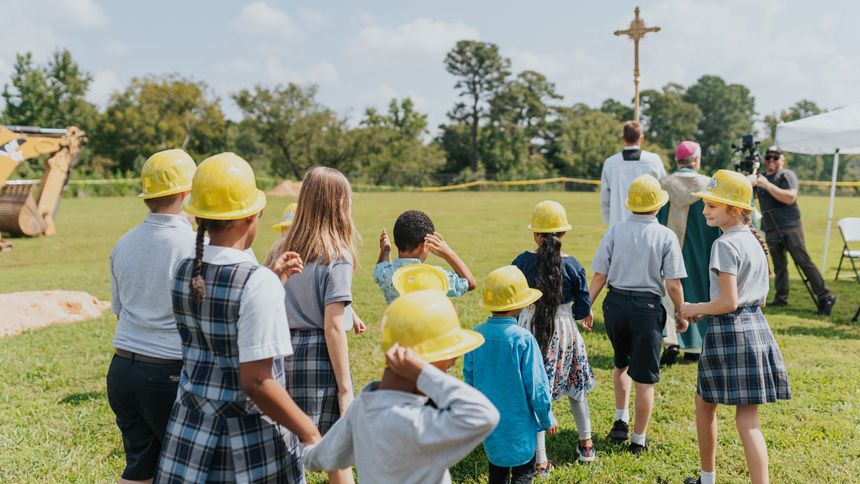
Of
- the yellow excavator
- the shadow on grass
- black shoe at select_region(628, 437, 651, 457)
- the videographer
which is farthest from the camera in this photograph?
the yellow excavator

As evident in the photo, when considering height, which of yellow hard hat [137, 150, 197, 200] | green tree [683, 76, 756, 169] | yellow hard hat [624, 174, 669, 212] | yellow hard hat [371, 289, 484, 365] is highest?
green tree [683, 76, 756, 169]

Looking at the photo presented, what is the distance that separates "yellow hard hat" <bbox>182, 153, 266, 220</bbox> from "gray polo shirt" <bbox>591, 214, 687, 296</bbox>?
8.86ft

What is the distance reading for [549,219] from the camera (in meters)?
3.70

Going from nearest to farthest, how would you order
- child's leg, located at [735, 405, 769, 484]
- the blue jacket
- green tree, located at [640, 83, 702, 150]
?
the blue jacket < child's leg, located at [735, 405, 769, 484] < green tree, located at [640, 83, 702, 150]

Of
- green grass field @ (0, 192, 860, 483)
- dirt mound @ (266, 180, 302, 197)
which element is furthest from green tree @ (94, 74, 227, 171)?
green grass field @ (0, 192, 860, 483)

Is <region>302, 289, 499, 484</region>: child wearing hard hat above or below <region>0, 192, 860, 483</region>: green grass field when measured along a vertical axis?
above

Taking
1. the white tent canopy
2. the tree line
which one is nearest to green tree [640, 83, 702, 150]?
the tree line

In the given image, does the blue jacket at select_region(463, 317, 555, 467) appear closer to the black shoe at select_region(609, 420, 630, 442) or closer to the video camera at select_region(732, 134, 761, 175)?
the black shoe at select_region(609, 420, 630, 442)

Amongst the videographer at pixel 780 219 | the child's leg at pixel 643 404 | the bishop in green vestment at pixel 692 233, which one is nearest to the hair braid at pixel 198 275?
the child's leg at pixel 643 404

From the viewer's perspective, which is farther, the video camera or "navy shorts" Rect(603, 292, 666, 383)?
the video camera

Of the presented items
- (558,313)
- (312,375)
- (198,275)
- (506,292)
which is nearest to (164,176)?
(198,275)

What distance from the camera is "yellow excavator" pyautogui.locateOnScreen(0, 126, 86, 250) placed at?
50.5 feet

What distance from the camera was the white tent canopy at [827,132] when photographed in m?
8.53

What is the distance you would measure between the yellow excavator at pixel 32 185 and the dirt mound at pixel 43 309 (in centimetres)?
867
